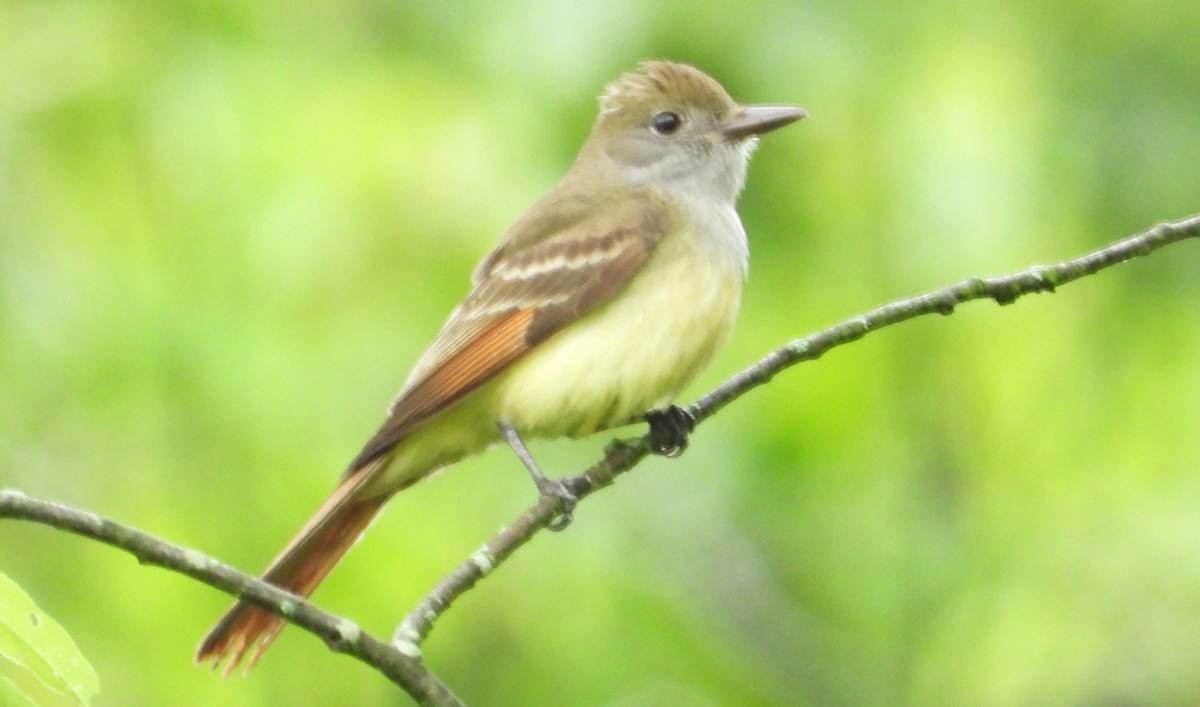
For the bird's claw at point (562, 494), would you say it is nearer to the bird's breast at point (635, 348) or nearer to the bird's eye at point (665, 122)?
the bird's breast at point (635, 348)

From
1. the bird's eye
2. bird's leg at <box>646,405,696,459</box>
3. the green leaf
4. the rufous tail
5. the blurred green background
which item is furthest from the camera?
the bird's eye

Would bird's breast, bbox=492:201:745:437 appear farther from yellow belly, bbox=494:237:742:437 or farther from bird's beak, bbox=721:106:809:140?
bird's beak, bbox=721:106:809:140

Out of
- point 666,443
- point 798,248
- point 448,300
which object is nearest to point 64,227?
point 448,300

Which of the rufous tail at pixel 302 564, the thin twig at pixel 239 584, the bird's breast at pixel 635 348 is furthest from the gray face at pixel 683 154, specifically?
the thin twig at pixel 239 584

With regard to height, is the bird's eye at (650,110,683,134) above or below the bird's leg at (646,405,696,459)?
above

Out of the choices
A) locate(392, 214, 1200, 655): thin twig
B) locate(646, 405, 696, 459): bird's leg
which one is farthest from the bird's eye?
locate(392, 214, 1200, 655): thin twig

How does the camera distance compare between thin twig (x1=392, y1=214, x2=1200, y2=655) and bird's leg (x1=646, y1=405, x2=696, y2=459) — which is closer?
thin twig (x1=392, y1=214, x2=1200, y2=655)

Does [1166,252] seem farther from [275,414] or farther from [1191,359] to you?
[275,414]
